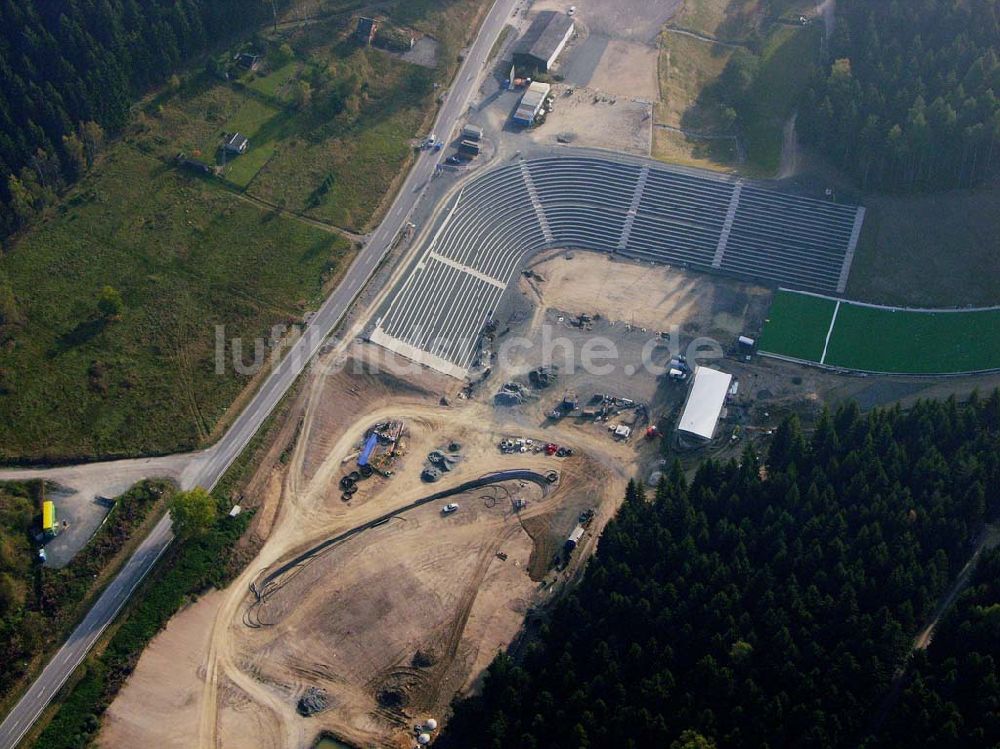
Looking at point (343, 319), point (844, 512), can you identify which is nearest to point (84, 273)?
point (343, 319)

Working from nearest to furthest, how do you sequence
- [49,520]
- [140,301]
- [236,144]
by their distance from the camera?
1. [49,520]
2. [140,301]
3. [236,144]

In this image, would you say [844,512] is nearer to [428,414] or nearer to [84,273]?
[428,414]

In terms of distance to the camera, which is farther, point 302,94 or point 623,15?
point 623,15

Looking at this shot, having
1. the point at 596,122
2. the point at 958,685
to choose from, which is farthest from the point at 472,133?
the point at 958,685

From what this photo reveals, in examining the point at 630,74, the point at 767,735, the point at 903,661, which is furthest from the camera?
the point at 630,74

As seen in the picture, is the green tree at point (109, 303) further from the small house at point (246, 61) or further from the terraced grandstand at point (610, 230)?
the small house at point (246, 61)

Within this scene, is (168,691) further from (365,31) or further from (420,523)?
(365,31)
